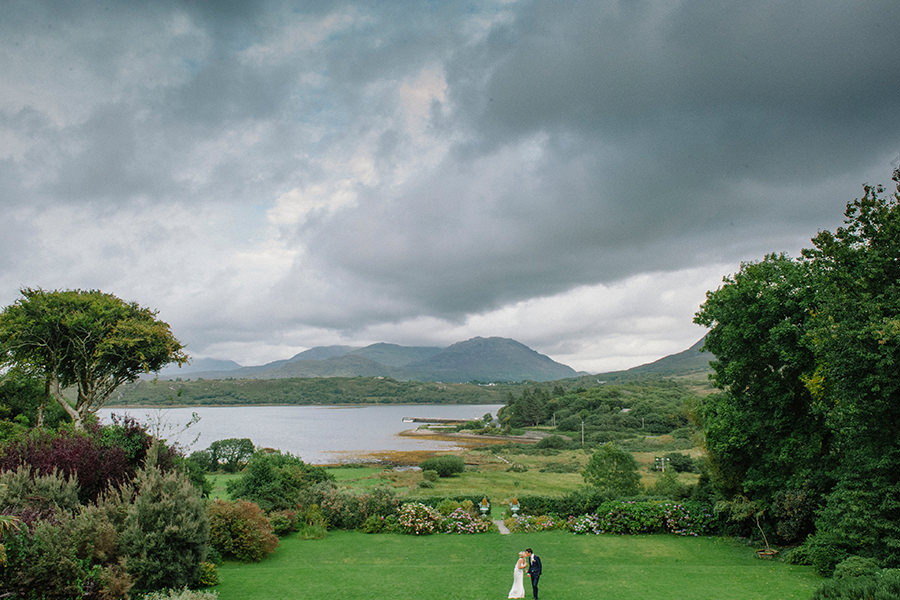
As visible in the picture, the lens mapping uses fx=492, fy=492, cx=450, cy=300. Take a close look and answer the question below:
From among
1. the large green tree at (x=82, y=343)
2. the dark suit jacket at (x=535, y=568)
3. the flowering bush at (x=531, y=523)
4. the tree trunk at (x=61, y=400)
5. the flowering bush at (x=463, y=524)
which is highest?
the large green tree at (x=82, y=343)

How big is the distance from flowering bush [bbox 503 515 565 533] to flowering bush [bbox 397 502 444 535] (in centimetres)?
330

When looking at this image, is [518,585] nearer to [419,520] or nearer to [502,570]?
[502,570]

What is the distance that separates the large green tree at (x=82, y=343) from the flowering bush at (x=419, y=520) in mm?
13155

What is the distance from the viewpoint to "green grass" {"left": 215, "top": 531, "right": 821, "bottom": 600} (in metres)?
13.0

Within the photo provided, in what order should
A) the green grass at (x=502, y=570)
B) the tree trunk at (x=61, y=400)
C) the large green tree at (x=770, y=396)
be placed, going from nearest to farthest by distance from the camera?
the green grass at (x=502, y=570) → the large green tree at (x=770, y=396) → the tree trunk at (x=61, y=400)

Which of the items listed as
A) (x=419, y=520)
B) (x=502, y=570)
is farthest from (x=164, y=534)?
(x=419, y=520)

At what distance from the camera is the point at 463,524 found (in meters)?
21.0

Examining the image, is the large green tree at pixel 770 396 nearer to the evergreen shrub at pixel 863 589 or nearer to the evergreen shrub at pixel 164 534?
the evergreen shrub at pixel 863 589

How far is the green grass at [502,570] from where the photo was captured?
42.5 ft

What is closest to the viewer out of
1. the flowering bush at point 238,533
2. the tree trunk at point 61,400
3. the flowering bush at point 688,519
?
the flowering bush at point 238,533

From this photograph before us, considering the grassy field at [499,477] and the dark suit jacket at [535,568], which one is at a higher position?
the dark suit jacket at [535,568]

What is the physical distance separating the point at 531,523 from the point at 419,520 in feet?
16.5

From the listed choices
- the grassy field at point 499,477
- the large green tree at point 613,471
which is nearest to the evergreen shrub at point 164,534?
the grassy field at point 499,477

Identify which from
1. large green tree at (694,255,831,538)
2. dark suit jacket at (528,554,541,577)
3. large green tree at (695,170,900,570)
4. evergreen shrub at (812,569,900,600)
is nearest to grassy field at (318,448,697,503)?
large green tree at (694,255,831,538)
